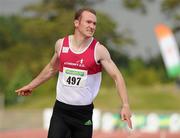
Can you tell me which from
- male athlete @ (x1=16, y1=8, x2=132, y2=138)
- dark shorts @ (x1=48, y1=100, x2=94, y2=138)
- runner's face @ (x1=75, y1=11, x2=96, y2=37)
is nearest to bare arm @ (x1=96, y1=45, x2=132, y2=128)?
male athlete @ (x1=16, y1=8, x2=132, y2=138)

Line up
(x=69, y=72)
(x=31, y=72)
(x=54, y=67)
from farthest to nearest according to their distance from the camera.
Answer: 1. (x=31, y=72)
2. (x=54, y=67)
3. (x=69, y=72)

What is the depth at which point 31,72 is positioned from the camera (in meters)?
40.5

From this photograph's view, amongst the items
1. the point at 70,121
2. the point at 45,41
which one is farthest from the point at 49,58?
the point at 70,121

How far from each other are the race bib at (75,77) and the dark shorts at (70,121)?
249mm

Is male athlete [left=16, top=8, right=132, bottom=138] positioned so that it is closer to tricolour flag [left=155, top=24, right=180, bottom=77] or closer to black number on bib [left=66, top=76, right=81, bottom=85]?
black number on bib [left=66, top=76, right=81, bottom=85]

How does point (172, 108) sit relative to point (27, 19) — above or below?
below

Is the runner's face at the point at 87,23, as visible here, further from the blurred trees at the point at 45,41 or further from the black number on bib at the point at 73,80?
the blurred trees at the point at 45,41

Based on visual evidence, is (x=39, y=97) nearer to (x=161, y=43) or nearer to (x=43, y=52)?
(x=43, y=52)

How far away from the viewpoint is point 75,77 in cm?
584

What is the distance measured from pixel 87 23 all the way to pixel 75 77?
540mm

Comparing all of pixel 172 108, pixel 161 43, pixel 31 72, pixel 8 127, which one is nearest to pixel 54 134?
pixel 8 127

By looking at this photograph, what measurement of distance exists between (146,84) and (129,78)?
53.7 inches

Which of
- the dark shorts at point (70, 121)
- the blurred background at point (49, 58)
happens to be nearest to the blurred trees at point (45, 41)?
the blurred background at point (49, 58)

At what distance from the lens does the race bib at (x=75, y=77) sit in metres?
5.84
